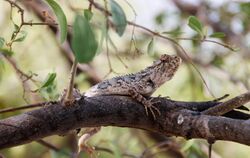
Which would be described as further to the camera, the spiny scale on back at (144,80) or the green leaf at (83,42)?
the spiny scale on back at (144,80)

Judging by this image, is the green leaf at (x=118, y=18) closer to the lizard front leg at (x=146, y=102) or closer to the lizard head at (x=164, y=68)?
the lizard front leg at (x=146, y=102)

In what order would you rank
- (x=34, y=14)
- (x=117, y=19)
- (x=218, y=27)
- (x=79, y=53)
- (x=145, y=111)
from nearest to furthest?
1. (x=79, y=53)
2. (x=117, y=19)
3. (x=145, y=111)
4. (x=34, y=14)
5. (x=218, y=27)

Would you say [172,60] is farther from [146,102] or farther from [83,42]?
[83,42]

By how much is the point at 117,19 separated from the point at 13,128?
0.80 ft

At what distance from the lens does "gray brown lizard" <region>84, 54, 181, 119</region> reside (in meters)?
1.19

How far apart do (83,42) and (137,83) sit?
0.72 m

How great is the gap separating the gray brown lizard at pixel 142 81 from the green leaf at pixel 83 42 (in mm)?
504

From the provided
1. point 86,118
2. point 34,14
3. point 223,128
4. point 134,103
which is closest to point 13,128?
point 86,118

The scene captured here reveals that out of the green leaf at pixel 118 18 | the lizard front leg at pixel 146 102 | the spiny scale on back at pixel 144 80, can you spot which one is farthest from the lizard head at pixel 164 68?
the green leaf at pixel 118 18

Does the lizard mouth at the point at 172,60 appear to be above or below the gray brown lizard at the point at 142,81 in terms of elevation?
above

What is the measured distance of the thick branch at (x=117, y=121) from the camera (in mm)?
798

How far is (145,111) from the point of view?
0.89 meters

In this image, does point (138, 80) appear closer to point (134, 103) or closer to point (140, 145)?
point (134, 103)

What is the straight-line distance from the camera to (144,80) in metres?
1.33
